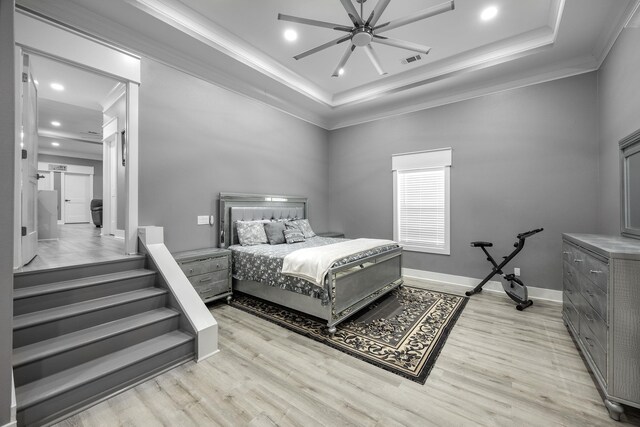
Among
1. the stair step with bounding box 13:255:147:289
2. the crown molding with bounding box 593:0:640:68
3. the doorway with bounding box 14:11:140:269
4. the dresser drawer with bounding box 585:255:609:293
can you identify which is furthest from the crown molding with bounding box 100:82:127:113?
the crown molding with bounding box 593:0:640:68

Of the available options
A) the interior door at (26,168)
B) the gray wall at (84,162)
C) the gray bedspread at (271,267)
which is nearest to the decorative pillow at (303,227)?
the gray bedspread at (271,267)

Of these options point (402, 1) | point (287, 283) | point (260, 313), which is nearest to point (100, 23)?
point (402, 1)

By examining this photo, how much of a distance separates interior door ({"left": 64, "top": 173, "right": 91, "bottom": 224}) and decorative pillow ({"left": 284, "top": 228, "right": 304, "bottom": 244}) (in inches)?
396

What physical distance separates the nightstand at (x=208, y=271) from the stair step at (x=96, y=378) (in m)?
1.00

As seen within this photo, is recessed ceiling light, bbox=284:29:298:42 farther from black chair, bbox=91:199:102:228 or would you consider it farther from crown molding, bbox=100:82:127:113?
black chair, bbox=91:199:102:228

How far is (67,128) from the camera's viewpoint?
7.03 m

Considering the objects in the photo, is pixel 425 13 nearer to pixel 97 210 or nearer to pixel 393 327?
pixel 393 327

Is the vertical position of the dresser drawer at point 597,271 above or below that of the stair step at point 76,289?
above

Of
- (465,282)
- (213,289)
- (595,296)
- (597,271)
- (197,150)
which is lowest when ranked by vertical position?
(465,282)

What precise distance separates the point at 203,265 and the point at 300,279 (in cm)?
139

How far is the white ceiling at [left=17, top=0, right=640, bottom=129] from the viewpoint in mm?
2812

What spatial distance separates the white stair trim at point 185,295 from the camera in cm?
237

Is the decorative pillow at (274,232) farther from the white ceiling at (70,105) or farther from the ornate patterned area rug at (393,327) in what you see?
the white ceiling at (70,105)

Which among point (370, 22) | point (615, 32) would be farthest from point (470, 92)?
point (370, 22)
